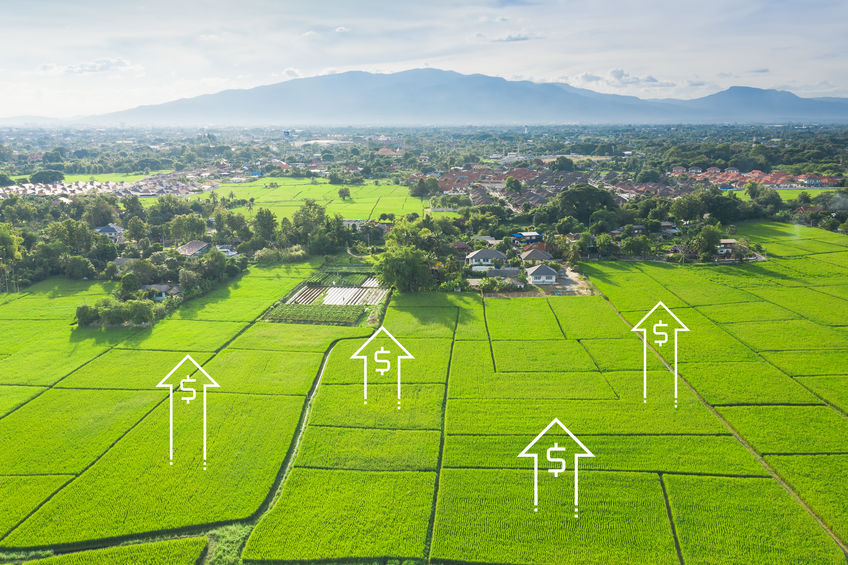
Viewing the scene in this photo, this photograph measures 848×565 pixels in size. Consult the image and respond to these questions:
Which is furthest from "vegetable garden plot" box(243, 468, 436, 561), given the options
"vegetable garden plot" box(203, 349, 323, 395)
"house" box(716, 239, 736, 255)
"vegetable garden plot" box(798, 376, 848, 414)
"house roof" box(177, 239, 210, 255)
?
"house" box(716, 239, 736, 255)

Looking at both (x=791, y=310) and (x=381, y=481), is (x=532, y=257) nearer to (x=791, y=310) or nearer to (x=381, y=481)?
(x=791, y=310)

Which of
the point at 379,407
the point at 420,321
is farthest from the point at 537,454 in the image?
the point at 420,321

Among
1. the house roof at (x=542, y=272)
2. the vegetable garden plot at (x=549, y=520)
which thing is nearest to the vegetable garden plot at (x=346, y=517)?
the vegetable garden plot at (x=549, y=520)

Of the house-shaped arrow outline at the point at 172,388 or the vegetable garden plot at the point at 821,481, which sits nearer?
the vegetable garden plot at the point at 821,481

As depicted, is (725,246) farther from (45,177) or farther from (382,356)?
(45,177)

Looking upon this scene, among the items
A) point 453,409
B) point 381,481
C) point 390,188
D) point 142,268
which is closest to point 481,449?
point 453,409

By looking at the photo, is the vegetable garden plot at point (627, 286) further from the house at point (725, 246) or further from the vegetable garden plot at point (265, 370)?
the vegetable garden plot at point (265, 370)

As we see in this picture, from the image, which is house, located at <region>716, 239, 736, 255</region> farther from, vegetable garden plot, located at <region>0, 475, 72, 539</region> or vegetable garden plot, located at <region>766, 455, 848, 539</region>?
vegetable garden plot, located at <region>0, 475, 72, 539</region>
